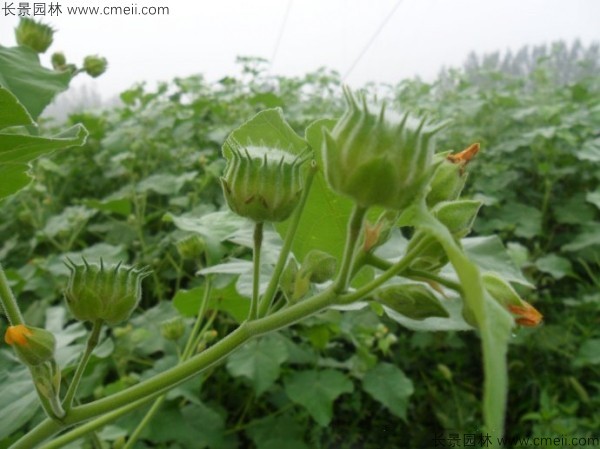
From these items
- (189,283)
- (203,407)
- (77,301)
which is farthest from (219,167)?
(77,301)

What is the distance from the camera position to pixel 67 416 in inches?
16.6

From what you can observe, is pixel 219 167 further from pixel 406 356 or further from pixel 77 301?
pixel 77 301

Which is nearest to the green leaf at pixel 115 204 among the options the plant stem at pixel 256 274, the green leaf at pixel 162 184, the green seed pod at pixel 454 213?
the green leaf at pixel 162 184

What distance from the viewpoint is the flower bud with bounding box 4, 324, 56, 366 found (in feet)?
1.36

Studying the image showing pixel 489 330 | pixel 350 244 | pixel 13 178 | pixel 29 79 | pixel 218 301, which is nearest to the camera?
pixel 489 330

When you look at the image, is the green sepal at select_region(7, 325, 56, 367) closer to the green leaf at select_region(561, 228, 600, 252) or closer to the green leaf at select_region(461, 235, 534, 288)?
the green leaf at select_region(461, 235, 534, 288)

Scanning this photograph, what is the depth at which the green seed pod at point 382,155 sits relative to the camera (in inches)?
13.2

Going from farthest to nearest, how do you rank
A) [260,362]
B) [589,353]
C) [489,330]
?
1. [589,353]
2. [260,362]
3. [489,330]

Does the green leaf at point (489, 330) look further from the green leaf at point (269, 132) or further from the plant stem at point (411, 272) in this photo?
the green leaf at point (269, 132)

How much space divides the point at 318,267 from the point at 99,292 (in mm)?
160

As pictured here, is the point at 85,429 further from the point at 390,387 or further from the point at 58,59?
the point at 390,387

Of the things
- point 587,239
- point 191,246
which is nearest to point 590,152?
point 587,239

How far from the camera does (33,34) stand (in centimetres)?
84

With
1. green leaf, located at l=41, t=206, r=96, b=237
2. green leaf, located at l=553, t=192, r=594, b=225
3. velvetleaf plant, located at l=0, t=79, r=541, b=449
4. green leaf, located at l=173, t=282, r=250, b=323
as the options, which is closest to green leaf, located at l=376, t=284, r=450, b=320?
velvetleaf plant, located at l=0, t=79, r=541, b=449
